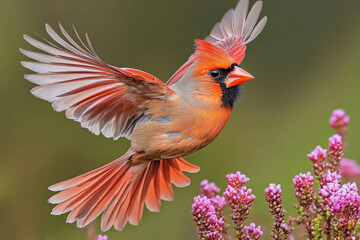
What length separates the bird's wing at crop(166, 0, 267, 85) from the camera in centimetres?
252

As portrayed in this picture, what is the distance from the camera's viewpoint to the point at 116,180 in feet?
7.82

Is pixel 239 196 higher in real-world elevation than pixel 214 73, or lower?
lower

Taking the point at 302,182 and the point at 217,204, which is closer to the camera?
the point at 302,182

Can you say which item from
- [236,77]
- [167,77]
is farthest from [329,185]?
[167,77]

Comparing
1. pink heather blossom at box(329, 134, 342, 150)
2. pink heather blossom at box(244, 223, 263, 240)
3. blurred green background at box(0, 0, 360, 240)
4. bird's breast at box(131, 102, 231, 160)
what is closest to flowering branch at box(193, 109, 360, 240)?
pink heather blossom at box(244, 223, 263, 240)

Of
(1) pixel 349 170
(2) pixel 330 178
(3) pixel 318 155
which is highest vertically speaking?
(1) pixel 349 170

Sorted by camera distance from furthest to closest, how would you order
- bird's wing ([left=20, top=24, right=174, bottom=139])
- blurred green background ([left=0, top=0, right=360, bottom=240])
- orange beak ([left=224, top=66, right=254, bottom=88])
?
blurred green background ([left=0, top=0, right=360, bottom=240]) < orange beak ([left=224, top=66, right=254, bottom=88]) < bird's wing ([left=20, top=24, right=174, bottom=139])

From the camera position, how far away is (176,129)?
2074mm

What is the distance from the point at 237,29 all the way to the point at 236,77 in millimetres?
598

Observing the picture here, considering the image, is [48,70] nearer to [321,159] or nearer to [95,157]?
[321,159]

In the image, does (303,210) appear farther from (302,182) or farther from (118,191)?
(118,191)

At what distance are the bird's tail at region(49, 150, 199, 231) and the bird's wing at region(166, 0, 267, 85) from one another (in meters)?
0.36

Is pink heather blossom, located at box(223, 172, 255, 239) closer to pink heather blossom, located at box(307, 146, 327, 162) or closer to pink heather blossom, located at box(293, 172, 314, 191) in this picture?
pink heather blossom, located at box(293, 172, 314, 191)

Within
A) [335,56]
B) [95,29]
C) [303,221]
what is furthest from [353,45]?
[303,221]
